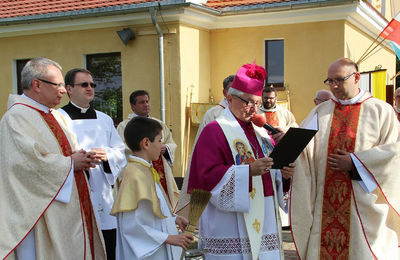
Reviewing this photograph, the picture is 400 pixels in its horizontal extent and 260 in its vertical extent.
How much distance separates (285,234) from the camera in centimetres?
721

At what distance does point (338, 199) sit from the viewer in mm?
3959

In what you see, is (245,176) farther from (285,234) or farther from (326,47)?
(326,47)

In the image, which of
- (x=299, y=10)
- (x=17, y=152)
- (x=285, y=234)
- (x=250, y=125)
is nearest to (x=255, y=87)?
(x=250, y=125)

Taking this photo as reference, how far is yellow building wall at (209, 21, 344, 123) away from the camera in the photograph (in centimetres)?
1038

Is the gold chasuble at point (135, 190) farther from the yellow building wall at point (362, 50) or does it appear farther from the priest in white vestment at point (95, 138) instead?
the yellow building wall at point (362, 50)

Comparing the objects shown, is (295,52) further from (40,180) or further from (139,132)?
(40,180)

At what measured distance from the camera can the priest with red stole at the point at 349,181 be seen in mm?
3779

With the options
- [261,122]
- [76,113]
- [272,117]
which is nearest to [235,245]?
[261,122]

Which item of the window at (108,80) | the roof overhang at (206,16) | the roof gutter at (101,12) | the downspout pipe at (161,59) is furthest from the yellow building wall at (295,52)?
the window at (108,80)

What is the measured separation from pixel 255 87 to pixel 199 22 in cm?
769

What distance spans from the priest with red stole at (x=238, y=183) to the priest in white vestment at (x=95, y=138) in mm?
1098

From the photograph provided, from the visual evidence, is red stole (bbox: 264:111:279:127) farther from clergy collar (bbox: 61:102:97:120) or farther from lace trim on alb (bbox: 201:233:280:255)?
lace trim on alb (bbox: 201:233:280:255)

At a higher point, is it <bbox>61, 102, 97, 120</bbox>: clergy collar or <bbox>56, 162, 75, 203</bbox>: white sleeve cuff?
<bbox>61, 102, 97, 120</bbox>: clergy collar

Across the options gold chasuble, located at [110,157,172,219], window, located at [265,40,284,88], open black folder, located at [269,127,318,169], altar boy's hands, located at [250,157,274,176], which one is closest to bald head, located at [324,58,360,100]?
open black folder, located at [269,127,318,169]
